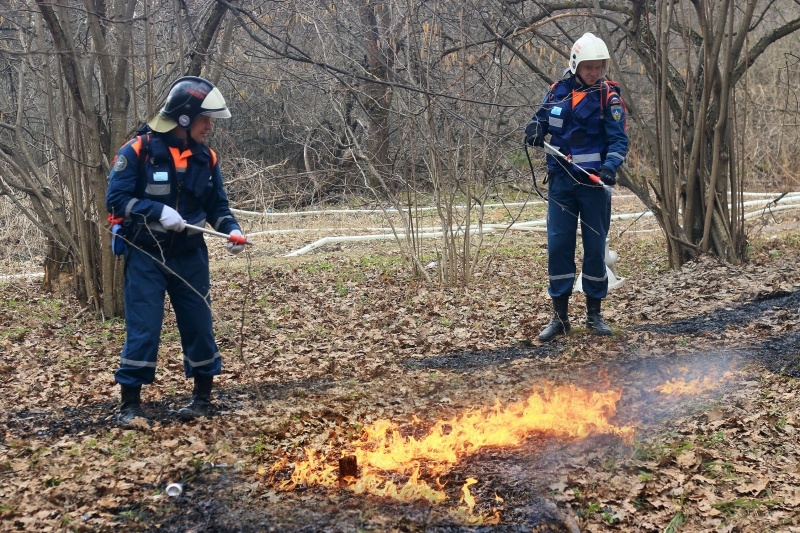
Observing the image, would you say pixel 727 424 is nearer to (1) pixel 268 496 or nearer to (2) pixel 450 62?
(1) pixel 268 496

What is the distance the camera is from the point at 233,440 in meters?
5.22

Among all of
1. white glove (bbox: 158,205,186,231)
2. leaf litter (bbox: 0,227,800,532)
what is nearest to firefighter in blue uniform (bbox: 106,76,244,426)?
white glove (bbox: 158,205,186,231)

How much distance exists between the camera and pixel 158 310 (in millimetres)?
5566

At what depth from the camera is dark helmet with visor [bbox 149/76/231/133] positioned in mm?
5461

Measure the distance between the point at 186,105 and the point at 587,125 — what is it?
142 inches

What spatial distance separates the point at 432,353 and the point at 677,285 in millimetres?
3723

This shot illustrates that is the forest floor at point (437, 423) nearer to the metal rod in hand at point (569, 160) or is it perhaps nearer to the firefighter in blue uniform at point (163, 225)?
the firefighter in blue uniform at point (163, 225)

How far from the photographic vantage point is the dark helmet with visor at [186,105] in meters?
5.46

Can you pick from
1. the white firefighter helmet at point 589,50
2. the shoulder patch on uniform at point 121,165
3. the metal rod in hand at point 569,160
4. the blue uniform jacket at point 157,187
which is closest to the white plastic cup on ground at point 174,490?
the blue uniform jacket at point 157,187

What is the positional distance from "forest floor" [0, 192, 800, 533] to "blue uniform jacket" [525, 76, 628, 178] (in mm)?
1653

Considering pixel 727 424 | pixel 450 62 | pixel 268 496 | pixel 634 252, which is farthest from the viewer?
pixel 634 252

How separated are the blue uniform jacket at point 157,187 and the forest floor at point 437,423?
873 mm

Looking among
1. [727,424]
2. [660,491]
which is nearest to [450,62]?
[727,424]

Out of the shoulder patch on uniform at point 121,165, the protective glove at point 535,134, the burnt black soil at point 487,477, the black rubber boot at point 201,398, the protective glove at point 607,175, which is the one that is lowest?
the burnt black soil at point 487,477
